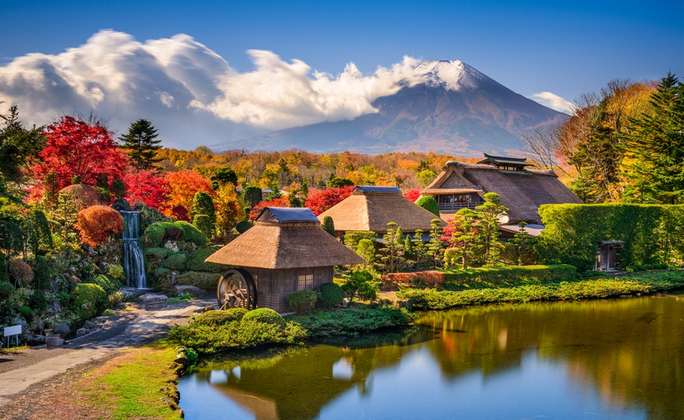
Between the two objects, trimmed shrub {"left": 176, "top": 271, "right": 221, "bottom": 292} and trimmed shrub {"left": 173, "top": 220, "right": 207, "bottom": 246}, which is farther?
trimmed shrub {"left": 173, "top": 220, "right": 207, "bottom": 246}

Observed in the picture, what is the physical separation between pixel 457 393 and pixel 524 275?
54.6 feet

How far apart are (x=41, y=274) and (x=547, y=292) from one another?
75.5ft

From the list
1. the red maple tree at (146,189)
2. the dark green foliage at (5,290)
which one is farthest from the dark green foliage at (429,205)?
the dark green foliage at (5,290)

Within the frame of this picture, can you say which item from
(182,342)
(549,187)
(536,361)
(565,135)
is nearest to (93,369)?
(182,342)

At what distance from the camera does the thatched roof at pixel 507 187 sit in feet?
123

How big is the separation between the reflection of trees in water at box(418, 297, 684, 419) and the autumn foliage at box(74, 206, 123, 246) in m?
14.6

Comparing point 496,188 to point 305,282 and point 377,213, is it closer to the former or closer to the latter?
point 377,213

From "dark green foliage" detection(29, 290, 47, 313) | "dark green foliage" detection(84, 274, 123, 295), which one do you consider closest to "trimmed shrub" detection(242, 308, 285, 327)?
"dark green foliage" detection(29, 290, 47, 313)

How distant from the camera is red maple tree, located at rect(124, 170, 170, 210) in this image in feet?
98.4

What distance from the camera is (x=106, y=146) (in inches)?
1053

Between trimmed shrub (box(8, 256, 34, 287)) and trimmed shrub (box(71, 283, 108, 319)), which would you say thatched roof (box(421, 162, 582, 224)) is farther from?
trimmed shrub (box(8, 256, 34, 287))

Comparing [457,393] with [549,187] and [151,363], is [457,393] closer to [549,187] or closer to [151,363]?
[151,363]

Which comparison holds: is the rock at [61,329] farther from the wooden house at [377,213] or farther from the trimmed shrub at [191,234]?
the wooden house at [377,213]

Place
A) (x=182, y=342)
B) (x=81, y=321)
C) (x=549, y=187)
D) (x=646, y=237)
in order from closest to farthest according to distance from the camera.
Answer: (x=182, y=342) → (x=81, y=321) → (x=646, y=237) → (x=549, y=187)
